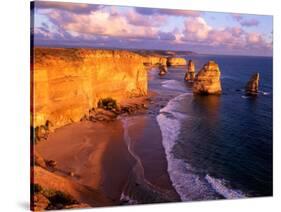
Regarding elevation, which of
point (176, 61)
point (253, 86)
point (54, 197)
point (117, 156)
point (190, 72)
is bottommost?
point (54, 197)

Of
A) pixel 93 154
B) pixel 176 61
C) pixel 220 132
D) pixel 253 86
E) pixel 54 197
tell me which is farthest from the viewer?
pixel 253 86

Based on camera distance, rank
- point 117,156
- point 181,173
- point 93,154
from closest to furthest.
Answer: point 93,154 < point 117,156 < point 181,173

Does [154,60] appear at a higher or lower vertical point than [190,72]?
higher

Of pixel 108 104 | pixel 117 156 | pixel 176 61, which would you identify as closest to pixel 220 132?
pixel 176 61

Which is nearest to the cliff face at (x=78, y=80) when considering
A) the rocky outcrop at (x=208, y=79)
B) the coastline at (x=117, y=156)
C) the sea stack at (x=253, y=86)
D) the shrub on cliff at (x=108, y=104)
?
the shrub on cliff at (x=108, y=104)

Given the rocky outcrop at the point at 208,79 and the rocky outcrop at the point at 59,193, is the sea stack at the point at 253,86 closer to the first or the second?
the rocky outcrop at the point at 208,79

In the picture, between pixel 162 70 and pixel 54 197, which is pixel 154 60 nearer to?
pixel 162 70

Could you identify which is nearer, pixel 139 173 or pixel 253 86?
pixel 139 173
